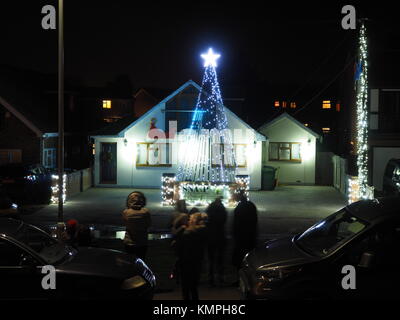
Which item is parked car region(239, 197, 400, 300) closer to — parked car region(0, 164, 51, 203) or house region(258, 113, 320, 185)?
parked car region(0, 164, 51, 203)

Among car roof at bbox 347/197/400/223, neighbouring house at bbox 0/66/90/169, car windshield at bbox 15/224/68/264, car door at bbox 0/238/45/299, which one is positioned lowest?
car door at bbox 0/238/45/299

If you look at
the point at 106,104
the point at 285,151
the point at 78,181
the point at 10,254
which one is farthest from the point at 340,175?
the point at 106,104

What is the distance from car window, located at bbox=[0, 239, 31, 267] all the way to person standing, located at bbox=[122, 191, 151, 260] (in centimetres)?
237

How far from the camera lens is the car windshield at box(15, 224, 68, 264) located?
27.6 feet

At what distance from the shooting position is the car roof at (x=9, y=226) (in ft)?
27.5

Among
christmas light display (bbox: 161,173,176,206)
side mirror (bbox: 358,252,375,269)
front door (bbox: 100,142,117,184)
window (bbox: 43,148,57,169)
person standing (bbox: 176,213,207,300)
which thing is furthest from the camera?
window (bbox: 43,148,57,169)

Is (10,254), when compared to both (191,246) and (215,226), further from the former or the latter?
(215,226)

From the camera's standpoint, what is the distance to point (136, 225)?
32.9ft

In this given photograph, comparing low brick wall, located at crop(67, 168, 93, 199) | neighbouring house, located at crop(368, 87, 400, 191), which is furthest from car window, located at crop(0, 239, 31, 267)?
neighbouring house, located at crop(368, 87, 400, 191)

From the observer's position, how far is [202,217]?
901 centimetres

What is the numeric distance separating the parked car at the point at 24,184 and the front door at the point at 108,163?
6.93m

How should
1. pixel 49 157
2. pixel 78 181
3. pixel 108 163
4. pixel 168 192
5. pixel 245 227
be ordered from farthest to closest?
pixel 49 157 → pixel 108 163 → pixel 78 181 → pixel 168 192 → pixel 245 227

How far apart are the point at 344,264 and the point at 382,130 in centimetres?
2258

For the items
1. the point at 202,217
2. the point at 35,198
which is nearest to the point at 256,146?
the point at 35,198
